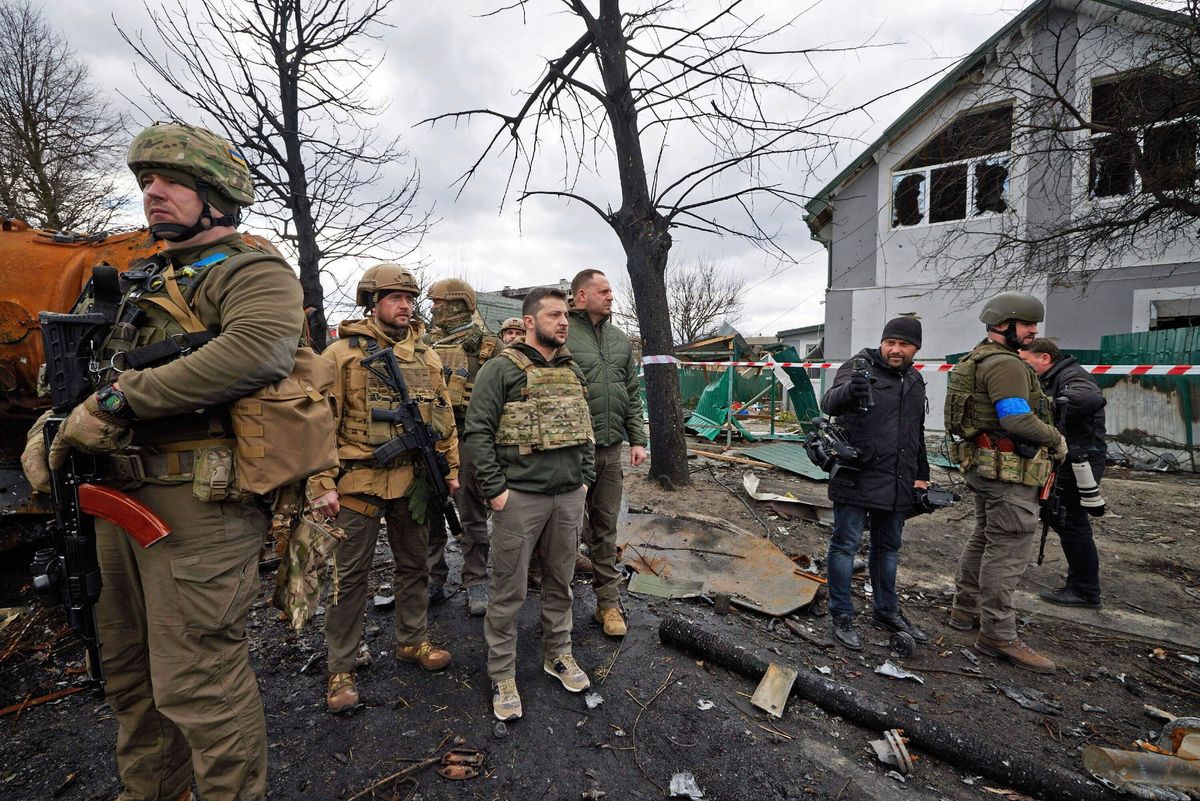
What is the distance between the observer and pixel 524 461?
2535 millimetres

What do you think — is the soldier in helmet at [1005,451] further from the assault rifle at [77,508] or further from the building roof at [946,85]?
the building roof at [946,85]

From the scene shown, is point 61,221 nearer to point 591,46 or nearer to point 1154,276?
point 591,46

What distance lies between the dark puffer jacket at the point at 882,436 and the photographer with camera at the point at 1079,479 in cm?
129

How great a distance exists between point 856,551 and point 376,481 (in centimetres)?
292

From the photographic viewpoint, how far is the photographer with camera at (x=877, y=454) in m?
3.19

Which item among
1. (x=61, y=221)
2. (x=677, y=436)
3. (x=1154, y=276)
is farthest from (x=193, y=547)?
(x=61, y=221)

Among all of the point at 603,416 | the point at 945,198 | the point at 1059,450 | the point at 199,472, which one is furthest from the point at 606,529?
the point at 945,198

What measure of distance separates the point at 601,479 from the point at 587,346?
86 cm

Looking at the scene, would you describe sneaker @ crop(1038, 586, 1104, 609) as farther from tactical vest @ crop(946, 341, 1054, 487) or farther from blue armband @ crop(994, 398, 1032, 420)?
blue armband @ crop(994, 398, 1032, 420)

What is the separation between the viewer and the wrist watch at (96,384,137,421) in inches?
57.1

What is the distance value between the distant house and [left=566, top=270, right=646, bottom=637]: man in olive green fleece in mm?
6174

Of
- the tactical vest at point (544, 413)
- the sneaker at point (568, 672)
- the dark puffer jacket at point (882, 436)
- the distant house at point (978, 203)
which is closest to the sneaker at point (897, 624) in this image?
the dark puffer jacket at point (882, 436)

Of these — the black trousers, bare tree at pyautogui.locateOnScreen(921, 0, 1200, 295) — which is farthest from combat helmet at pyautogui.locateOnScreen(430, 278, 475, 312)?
bare tree at pyautogui.locateOnScreen(921, 0, 1200, 295)

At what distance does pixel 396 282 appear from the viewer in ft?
9.25
